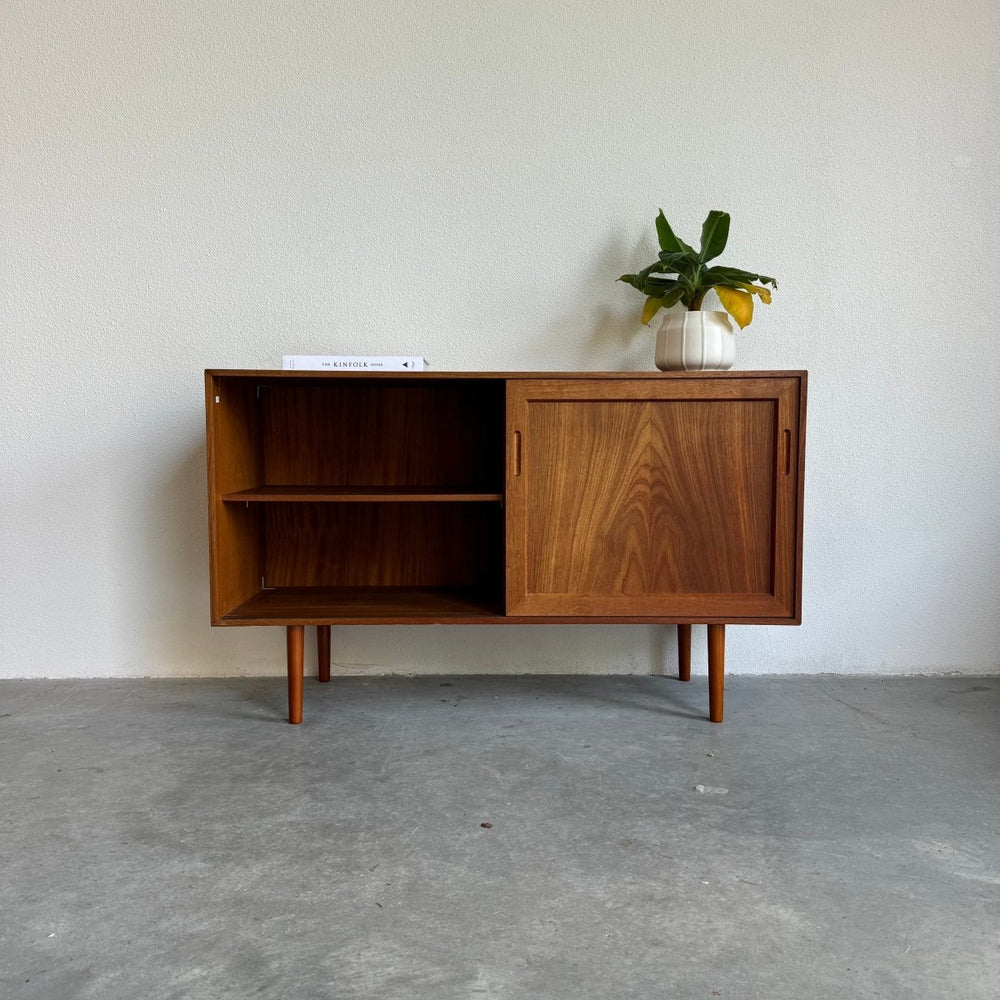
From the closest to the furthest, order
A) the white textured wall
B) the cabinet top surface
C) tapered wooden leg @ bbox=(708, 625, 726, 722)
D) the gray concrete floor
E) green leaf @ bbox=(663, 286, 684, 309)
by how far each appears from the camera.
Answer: the gray concrete floor → the cabinet top surface → tapered wooden leg @ bbox=(708, 625, 726, 722) → green leaf @ bbox=(663, 286, 684, 309) → the white textured wall

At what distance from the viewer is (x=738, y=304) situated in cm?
180

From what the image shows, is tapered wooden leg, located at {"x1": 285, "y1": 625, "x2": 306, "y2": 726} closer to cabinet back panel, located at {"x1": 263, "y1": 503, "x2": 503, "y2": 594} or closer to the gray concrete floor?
the gray concrete floor

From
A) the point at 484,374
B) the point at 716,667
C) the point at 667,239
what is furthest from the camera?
the point at 667,239

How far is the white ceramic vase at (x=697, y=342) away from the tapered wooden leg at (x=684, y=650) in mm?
693

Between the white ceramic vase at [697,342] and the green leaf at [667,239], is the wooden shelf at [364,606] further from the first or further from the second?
the green leaf at [667,239]

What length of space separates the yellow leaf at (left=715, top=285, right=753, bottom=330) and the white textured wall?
26 cm

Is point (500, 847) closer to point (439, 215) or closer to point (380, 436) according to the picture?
point (380, 436)

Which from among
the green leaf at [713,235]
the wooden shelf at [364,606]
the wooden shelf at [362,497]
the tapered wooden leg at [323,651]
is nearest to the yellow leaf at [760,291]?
the green leaf at [713,235]

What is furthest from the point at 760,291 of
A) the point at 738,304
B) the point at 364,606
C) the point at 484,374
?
the point at 364,606

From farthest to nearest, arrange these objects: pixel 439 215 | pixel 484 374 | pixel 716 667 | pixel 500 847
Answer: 1. pixel 439 215
2. pixel 716 667
3. pixel 484 374
4. pixel 500 847

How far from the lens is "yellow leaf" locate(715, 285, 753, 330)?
5.90 ft

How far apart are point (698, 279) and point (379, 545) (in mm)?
1022

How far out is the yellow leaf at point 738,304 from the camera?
1.80 m

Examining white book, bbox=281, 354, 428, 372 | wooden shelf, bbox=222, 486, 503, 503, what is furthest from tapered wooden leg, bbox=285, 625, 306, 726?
white book, bbox=281, 354, 428, 372
